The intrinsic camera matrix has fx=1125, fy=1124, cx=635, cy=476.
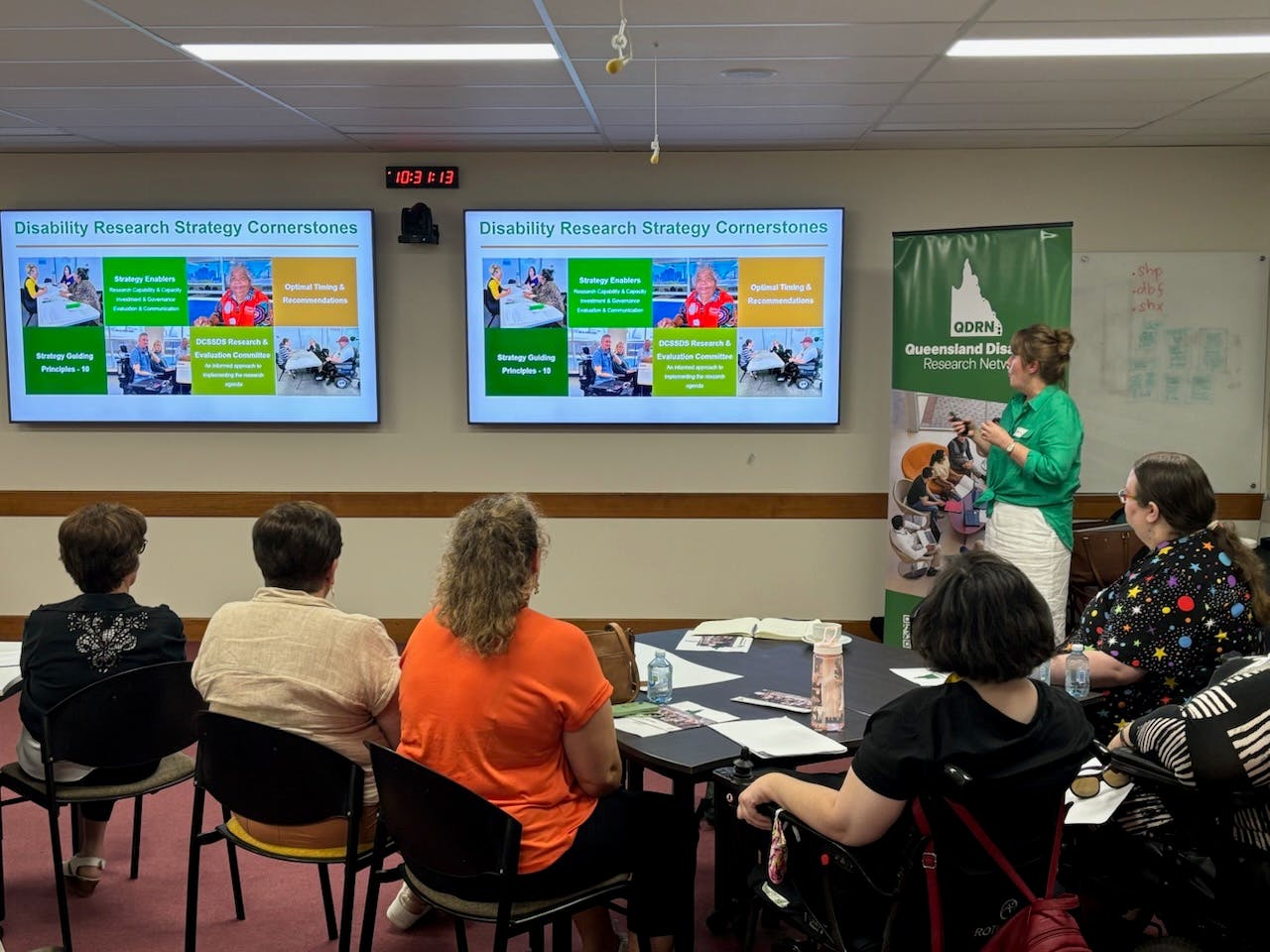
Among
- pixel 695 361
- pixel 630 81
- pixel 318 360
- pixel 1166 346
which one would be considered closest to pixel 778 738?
pixel 630 81

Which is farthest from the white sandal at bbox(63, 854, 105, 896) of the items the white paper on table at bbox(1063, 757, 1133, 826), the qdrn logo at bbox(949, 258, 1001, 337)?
the qdrn logo at bbox(949, 258, 1001, 337)

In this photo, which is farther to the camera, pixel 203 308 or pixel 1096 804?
pixel 203 308

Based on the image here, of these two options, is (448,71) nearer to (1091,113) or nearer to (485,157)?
(485,157)

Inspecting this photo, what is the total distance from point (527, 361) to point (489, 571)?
3692mm

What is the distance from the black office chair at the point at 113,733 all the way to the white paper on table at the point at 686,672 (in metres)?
1.20

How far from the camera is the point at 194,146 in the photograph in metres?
5.82

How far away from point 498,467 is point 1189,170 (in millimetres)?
3895

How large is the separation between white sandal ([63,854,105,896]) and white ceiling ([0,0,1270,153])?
8.41 feet

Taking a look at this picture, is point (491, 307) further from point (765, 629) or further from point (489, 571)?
point (489, 571)

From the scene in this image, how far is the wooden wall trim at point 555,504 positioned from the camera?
235 inches

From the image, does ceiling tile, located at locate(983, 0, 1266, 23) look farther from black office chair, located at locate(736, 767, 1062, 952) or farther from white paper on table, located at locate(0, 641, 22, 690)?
white paper on table, located at locate(0, 641, 22, 690)

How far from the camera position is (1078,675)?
2.80m

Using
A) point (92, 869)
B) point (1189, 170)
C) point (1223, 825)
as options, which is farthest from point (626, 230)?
point (1223, 825)

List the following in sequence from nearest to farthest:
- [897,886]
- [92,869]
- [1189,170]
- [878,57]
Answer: [897,886], [92,869], [878,57], [1189,170]
